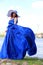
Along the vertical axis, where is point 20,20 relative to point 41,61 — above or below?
above

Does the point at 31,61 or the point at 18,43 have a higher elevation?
the point at 18,43

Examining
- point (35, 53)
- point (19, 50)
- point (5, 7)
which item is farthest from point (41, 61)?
point (5, 7)

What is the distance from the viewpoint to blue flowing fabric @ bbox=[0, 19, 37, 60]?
205 cm

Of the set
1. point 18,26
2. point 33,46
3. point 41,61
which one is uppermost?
point 18,26

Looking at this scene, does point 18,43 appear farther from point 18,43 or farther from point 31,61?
point 31,61

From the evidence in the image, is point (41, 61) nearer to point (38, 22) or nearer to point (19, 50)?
point (19, 50)

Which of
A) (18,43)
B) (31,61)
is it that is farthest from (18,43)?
(31,61)

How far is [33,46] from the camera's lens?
6.72 feet

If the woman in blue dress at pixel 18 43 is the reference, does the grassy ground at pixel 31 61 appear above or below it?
below

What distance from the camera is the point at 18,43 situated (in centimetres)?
207

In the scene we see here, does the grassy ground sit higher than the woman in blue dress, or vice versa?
the woman in blue dress

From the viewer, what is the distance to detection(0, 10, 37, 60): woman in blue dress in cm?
205

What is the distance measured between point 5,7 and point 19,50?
0.43 meters

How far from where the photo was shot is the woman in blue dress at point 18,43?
205 cm
